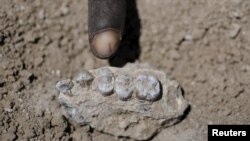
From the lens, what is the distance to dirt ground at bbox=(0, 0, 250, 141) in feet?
7.68

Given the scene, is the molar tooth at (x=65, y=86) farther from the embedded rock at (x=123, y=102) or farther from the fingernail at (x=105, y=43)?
the fingernail at (x=105, y=43)

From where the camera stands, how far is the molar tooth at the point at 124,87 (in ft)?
7.35

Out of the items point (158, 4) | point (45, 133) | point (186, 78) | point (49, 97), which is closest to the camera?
point (45, 133)

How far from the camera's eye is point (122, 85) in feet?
7.40

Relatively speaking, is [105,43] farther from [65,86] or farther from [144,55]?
[144,55]

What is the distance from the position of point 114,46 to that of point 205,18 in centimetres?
58

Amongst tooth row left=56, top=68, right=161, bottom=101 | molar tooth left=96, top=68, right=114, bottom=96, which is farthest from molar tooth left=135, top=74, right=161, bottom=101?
molar tooth left=96, top=68, right=114, bottom=96

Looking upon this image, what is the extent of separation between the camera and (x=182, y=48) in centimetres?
268

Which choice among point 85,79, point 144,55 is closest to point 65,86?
point 85,79

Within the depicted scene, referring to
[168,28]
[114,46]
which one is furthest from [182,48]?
[114,46]

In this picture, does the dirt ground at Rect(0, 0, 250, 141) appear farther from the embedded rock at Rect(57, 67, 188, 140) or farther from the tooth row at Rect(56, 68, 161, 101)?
the tooth row at Rect(56, 68, 161, 101)

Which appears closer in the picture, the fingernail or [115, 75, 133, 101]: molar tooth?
[115, 75, 133, 101]: molar tooth

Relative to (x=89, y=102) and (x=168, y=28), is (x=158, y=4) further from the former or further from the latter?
(x=89, y=102)

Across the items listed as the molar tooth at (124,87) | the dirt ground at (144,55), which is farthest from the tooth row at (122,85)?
the dirt ground at (144,55)
